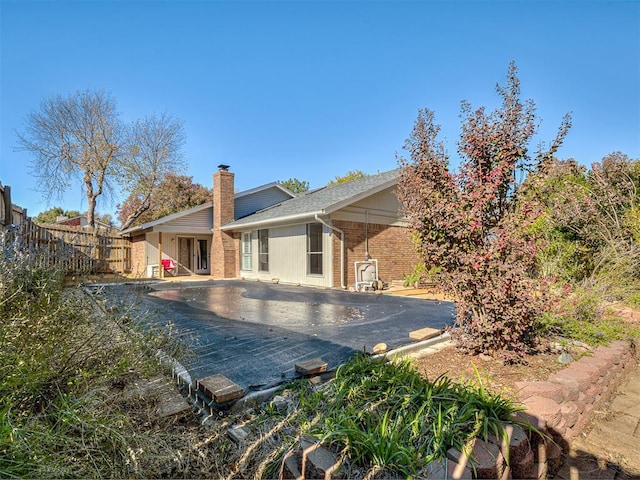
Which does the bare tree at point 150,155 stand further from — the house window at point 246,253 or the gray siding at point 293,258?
the gray siding at point 293,258

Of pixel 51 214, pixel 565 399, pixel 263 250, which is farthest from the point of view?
pixel 51 214

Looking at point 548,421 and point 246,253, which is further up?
point 246,253

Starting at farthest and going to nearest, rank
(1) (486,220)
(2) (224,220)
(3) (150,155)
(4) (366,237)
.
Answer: (3) (150,155) < (2) (224,220) < (4) (366,237) < (1) (486,220)

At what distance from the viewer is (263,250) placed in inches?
555

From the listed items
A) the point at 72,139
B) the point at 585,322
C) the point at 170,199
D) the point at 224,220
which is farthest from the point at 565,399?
the point at 170,199

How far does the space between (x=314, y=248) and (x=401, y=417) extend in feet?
31.8

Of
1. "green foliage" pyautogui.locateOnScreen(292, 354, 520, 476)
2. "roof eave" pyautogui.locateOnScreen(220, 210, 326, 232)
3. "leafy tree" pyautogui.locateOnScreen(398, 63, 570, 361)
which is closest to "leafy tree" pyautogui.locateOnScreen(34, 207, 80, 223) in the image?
"roof eave" pyautogui.locateOnScreen(220, 210, 326, 232)

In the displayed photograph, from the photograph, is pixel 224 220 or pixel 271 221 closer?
pixel 271 221

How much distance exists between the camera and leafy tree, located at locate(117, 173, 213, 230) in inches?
992

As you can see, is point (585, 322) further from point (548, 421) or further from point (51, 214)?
point (51, 214)

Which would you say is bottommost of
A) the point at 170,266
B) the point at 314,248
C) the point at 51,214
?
the point at 170,266

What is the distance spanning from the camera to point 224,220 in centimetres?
1579

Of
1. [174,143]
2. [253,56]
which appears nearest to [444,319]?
[253,56]

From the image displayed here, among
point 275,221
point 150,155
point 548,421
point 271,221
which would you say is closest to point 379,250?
point 275,221
